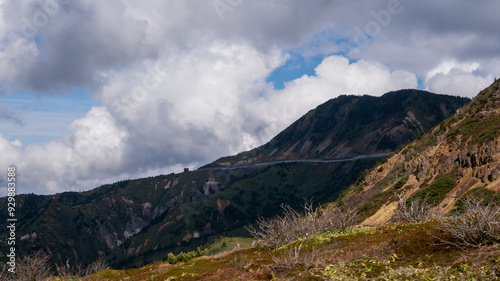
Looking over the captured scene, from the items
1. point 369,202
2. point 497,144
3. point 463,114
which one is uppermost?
point 463,114

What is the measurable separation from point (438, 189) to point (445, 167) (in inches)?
334

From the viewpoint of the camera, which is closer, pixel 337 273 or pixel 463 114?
pixel 337 273

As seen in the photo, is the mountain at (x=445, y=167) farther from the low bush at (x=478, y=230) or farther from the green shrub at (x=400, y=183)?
the low bush at (x=478, y=230)

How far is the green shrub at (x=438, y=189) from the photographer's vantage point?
54.1 metres

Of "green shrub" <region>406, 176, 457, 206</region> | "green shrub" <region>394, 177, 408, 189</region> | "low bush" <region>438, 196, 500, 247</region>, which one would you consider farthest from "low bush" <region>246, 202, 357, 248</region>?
"green shrub" <region>394, 177, 408, 189</region>

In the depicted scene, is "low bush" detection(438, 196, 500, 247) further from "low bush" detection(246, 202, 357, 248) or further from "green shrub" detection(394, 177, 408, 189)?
"green shrub" detection(394, 177, 408, 189)

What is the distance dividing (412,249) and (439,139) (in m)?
64.5

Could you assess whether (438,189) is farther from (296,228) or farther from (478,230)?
(478,230)

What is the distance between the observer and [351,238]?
2306cm

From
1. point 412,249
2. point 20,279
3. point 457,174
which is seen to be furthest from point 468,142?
point 20,279

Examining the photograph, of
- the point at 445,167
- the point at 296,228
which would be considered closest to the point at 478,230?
the point at 296,228

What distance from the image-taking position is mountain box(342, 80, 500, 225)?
2067 inches

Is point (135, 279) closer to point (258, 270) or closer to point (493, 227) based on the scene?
point (258, 270)

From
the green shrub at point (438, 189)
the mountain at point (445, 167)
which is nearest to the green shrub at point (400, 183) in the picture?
the mountain at point (445, 167)
